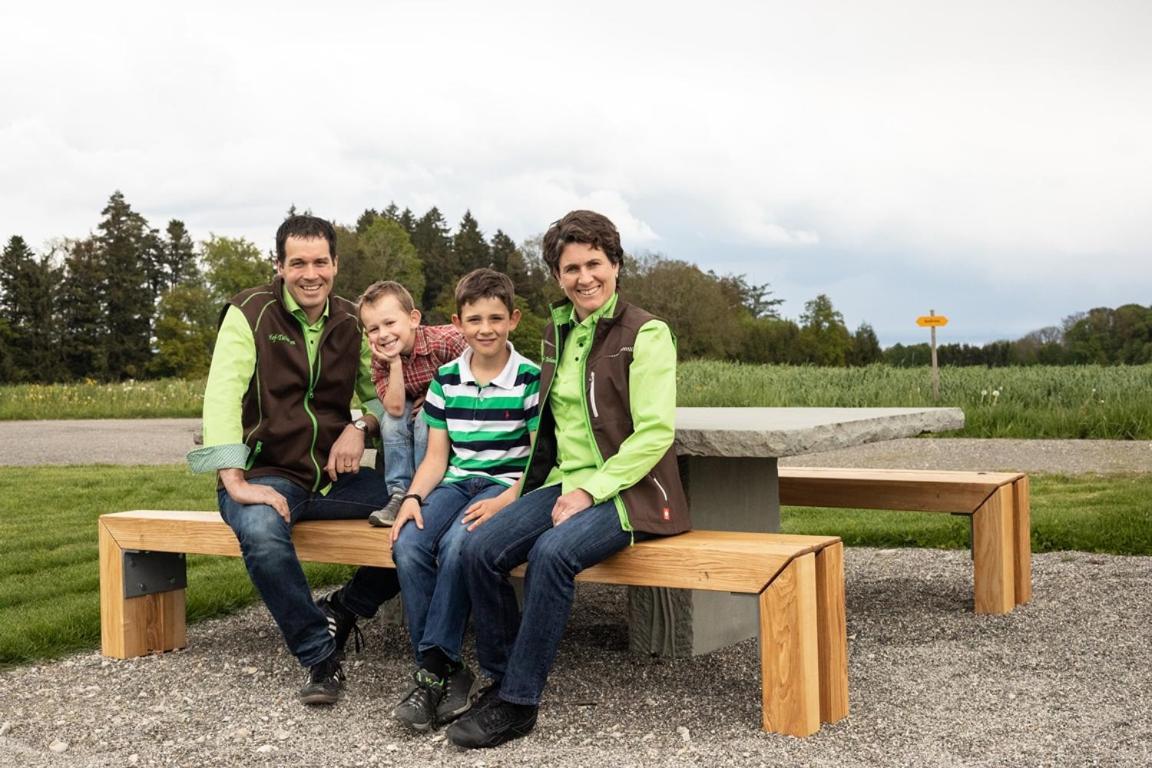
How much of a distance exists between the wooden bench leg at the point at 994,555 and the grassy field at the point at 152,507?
1.73 m

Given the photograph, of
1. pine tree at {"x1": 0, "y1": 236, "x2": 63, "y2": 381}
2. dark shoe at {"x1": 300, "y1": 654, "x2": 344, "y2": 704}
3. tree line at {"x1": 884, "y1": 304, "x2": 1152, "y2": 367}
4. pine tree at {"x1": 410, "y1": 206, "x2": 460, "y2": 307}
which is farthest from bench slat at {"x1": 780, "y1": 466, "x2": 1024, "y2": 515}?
pine tree at {"x1": 410, "y1": 206, "x2": 460, "y2": 307}

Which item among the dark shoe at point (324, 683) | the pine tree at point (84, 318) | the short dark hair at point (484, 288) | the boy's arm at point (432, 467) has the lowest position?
the dark shoe at point (324, 683)

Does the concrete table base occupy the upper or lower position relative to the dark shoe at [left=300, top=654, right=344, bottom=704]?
upper

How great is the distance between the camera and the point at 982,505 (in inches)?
213

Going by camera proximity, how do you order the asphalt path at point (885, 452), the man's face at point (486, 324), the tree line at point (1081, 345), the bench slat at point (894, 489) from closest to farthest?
1. the man's face at point (486, 324)
2. the bench slat at point (894, 489)
3. the asphalt path at point (885, 452)
4. the tree line at point (1081, 345)

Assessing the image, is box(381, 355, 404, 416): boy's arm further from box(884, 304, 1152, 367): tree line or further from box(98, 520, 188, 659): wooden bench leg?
box(884, 304, 1152, 367): tree line

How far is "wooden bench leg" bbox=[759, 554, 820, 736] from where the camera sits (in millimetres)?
3641

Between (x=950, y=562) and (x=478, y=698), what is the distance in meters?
3.65

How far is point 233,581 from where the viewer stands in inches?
249

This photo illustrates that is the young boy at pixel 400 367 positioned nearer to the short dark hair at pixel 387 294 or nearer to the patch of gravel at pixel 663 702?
the short dark hair at pixel 387 294

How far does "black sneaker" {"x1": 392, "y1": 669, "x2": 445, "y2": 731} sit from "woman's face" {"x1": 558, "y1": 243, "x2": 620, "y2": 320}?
1.31m

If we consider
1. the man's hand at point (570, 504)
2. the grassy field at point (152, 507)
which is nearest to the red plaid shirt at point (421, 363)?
the man's hand at point (570, 504)

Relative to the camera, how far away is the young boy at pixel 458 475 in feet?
12.8

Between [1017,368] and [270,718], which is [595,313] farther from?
[1017,368]
